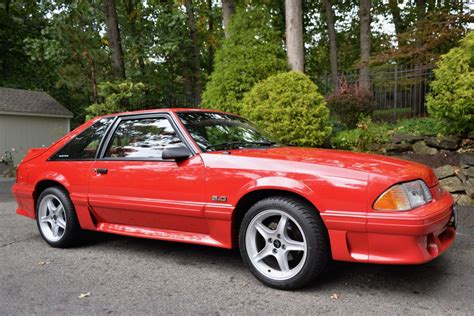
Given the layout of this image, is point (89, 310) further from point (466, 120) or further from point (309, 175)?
point (466, 120)

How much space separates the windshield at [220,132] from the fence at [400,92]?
628 centimetres

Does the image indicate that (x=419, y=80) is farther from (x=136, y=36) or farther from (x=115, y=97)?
(x=136, y=36)

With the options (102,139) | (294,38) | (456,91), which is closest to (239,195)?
(102,139)

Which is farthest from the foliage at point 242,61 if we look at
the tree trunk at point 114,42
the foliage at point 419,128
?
the tree trunk at point 114,42

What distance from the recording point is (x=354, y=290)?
323 cm

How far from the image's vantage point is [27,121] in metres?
19.9

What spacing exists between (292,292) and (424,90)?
903 cm

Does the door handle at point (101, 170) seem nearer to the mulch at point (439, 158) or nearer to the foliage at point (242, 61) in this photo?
the mulch at point (439, 158)

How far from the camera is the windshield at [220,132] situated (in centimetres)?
388

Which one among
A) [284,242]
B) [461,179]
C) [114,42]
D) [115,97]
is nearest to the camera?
[284,242]

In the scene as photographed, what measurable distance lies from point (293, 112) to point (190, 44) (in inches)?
480

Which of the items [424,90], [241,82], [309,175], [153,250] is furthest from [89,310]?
[424,90]

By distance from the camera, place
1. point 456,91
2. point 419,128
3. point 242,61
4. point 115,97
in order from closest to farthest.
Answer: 1. point 456,91
2. point 419,128
3. point 242,61
4. point 115,97

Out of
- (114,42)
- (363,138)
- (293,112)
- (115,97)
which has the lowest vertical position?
(363,138)
